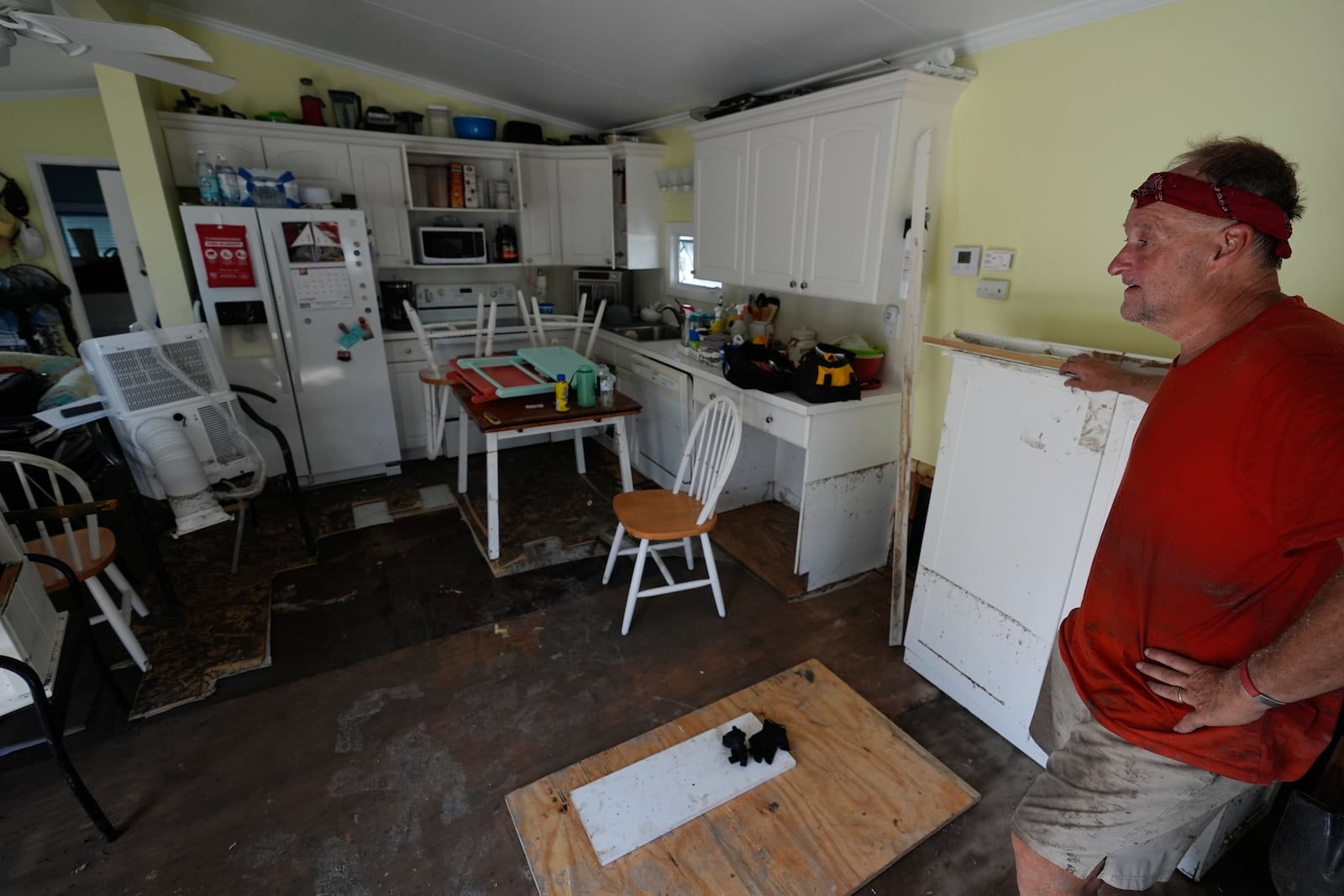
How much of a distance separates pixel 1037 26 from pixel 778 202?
114 cm

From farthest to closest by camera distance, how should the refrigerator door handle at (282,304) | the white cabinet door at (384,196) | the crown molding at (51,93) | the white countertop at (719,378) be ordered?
the white cabinet door at (384,196) → the crown molding at (51,93) → the refrigerator door handle at (282,304) → the white countertop at (719,378)

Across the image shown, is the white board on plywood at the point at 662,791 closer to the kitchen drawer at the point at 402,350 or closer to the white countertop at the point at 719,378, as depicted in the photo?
the white countertop at the point at 719,378

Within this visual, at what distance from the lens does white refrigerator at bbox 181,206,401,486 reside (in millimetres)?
3328

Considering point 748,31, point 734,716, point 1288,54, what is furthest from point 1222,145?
point 748,31

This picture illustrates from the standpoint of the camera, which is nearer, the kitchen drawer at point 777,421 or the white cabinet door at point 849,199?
the white cabinet door at point 849,199

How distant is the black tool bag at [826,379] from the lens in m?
→ 2.53

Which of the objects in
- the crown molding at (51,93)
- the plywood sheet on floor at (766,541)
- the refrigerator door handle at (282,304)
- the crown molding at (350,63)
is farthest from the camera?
the crown molding at (51,93)

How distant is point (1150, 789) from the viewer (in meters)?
1.10

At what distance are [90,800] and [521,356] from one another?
8.15 feet

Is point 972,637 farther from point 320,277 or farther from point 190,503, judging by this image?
point 320,277

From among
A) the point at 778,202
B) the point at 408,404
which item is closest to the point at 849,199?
the point at 778,202

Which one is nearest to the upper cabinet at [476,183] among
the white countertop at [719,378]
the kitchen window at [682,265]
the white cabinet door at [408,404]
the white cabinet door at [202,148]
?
the white cabinet door at [202,148]

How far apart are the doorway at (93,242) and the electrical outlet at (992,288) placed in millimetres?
5012

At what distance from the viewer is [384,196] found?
13.3 ft
